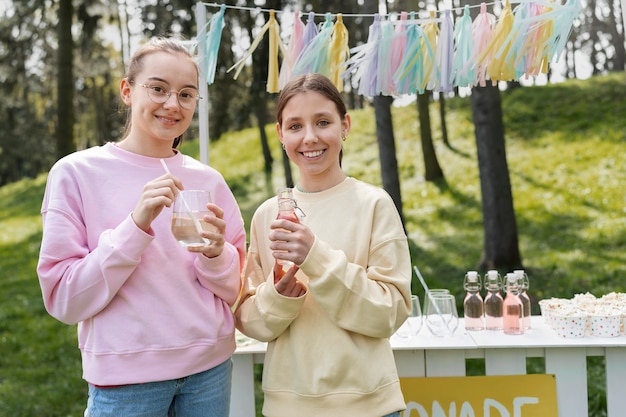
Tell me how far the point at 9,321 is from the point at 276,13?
17.1 ft

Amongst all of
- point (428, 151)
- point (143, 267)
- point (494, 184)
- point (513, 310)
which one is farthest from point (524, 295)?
point (428, 151)

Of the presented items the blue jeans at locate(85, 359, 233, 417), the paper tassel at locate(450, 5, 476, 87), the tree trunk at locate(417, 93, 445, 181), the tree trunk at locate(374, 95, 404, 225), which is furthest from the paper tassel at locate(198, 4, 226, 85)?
the tree trunk at locate(417, 93, 445, 181)

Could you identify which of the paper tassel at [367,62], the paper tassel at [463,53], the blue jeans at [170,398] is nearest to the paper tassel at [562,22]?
the paper tassel at [463,53]

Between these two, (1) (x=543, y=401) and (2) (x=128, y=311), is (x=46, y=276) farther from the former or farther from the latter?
(1) (x=543, y=401)

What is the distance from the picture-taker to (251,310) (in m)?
1.92

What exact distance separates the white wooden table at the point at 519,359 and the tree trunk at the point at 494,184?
4032 mm

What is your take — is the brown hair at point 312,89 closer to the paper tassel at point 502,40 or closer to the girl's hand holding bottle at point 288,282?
the girl's hand holding bottle at point 288,282

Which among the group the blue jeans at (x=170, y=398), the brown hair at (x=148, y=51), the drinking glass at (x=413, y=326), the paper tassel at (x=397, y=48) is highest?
the paper tassel at (x=397, y=48)

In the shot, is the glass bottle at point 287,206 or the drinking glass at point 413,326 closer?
the glass bottle at point 287,206

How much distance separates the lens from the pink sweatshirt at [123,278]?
1.64m

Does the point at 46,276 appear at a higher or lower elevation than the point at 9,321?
higher

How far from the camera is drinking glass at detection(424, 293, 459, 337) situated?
254cm

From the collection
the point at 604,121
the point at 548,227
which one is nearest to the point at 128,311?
the point at 548,227

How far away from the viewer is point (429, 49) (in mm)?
2705
